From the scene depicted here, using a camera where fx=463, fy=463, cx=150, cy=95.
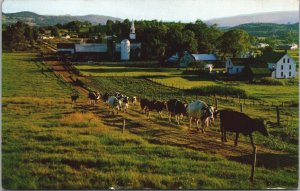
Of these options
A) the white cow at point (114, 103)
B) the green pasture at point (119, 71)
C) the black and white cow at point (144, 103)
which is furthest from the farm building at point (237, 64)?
the white cow at point (114, 103)

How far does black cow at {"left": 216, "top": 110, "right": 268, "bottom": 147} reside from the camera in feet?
43.1

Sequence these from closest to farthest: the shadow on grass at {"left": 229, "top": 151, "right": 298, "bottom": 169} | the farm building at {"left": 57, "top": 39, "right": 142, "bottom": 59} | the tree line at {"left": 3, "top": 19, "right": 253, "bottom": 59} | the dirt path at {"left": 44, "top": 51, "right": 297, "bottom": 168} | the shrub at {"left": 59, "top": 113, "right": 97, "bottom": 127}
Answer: the shadow on grass at {"left": 229, "top": 151, "right": 298, "bottom": 169} → the dirt path at {"left": 44, "top": 51, "right": 297, "bottom": 168} → the shrub at {"left": 59, "top": 113, "right": 97, "bottom": 127} → the tree line at {"left": 3, "top": 19, "right": 253, "bottom": 59} → the farm building at {"left": 57, "top": 39, "right": 142, "bottom": 59}

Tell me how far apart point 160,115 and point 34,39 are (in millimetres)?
4927

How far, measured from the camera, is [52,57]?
50.6 ft

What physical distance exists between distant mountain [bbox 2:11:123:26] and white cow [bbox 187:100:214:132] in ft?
11.7

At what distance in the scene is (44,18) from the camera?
13.8 meters

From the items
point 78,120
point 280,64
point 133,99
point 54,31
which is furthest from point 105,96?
point 280,64

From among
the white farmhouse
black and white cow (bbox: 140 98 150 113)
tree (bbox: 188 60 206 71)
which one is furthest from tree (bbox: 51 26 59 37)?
the white farmhouse

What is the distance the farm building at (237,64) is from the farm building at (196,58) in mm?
531

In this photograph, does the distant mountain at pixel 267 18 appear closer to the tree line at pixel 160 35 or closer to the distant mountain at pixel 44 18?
the tree line at pixel 160 35

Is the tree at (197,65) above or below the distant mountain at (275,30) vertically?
below

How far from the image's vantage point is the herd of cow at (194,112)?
13211 mm

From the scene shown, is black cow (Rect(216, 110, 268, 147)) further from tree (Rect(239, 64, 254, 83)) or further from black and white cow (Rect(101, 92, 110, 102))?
black and white cow (Rect(101, 92, 110, 102))

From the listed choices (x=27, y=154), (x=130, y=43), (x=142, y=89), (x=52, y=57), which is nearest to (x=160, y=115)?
(x=142, y=89)
